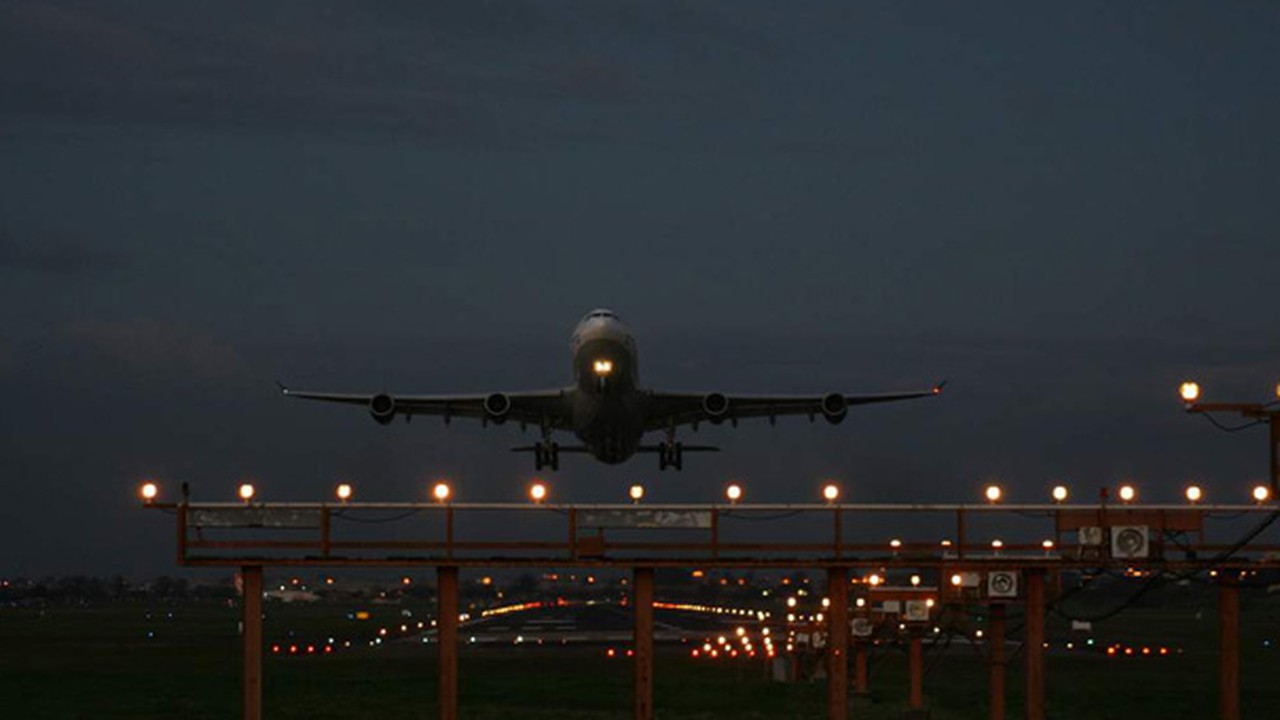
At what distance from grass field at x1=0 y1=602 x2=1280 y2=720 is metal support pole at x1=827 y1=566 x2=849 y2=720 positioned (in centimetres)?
2783

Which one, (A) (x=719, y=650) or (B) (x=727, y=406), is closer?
(B) (x=727, y=406)

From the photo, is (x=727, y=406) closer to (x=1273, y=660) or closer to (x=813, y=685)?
(x=813, y=685)

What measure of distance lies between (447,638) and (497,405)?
36006 millimetres

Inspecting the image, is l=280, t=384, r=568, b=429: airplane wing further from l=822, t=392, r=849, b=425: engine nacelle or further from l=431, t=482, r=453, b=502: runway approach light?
l=431, t=482, r=453, b=502: runway approach light

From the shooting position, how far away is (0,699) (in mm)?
90062

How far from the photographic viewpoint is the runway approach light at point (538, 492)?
46906 mm

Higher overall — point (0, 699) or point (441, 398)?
point (441, 398)

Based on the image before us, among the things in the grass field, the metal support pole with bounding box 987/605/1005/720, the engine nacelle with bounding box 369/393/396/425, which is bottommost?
the grass field

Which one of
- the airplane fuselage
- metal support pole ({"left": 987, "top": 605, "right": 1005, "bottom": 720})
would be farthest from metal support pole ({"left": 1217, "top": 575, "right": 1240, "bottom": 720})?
the airplane fuselage

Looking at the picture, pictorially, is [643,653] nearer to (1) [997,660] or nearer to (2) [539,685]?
(1) [997,660]

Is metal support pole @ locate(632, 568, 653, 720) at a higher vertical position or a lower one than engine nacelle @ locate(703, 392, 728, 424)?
lower

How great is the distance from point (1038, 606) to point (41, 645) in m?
113

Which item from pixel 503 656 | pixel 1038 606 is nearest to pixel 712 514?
pixel 1038 606

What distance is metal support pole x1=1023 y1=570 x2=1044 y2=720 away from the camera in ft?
153
